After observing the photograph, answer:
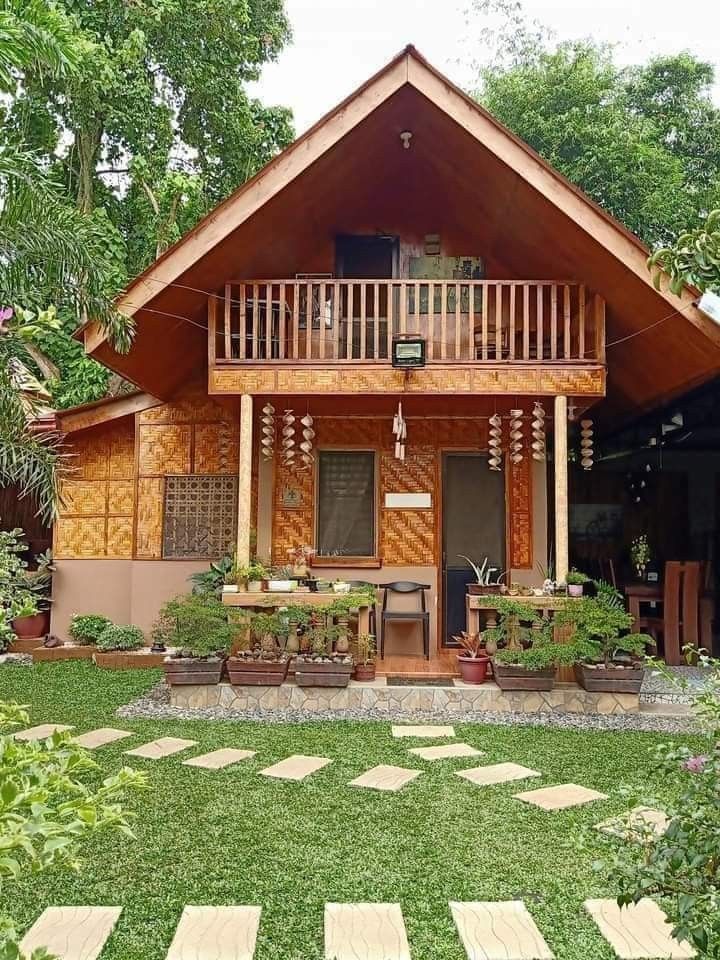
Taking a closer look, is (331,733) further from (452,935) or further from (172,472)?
(172,472)

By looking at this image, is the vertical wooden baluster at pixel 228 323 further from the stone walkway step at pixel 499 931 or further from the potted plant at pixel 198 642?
the stone walkway step at pixel 499 931

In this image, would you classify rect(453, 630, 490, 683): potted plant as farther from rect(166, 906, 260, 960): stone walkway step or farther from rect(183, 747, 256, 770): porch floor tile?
rect(166, 906, 260, 960): stone walkway step

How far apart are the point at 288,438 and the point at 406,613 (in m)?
2.26

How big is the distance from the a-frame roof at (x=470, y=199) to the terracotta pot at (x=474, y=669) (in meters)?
3.21

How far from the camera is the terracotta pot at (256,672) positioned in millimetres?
6121

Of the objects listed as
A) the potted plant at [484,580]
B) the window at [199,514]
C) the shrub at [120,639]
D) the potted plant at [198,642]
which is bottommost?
the shrub at [120,639]

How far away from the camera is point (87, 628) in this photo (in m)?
8.39

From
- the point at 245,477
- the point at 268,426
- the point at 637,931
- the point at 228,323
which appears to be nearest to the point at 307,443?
the point at 268,426

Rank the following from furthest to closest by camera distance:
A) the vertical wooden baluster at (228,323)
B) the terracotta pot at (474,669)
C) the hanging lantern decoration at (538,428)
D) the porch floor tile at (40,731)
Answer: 1. the hanging lantern decoration at (538,428)
2. the vertical wooden baluster at (228,323)
3. the terracotta pot at (474,669)
4. the porch floor tile at (40,731)

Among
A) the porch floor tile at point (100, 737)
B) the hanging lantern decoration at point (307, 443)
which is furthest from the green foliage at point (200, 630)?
the hanging lantern decoration at point (307, 443)

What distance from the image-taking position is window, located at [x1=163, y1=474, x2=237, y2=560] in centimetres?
855

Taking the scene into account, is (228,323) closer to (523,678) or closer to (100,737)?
(100,737)

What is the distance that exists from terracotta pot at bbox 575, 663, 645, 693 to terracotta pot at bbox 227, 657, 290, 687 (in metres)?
2.51

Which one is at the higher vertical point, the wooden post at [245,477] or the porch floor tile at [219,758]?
the wooden post at [245,477]
